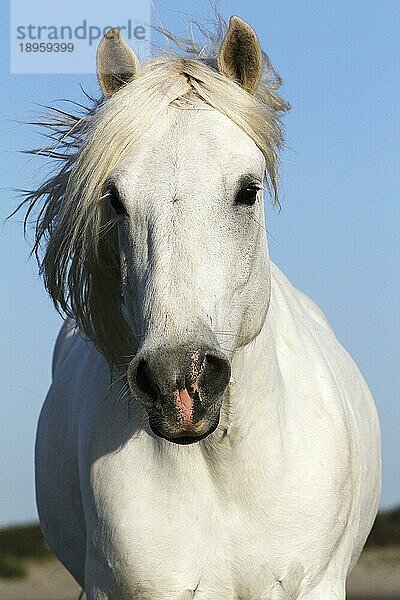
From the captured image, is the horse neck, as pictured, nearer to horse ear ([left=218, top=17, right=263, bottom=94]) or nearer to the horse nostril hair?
the horse nostril hair

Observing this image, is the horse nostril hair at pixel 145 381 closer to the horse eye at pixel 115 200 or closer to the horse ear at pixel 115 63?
the horse eye at pixel 115 200

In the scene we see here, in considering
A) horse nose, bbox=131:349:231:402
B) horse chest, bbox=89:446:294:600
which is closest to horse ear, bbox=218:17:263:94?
horse nose, bbox=131:349:231:402

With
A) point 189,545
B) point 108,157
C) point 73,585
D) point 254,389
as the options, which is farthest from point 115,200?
point 73,585

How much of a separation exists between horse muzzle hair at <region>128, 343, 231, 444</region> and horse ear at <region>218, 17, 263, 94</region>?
0.97 meters

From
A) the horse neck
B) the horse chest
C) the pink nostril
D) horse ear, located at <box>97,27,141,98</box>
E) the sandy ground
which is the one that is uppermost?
horse ear, located at <box>97,27,141,98</box>

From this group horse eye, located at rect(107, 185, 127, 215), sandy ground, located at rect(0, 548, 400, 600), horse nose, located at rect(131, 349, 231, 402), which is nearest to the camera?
horse nose, located at rect(131, 349, 231, 402)

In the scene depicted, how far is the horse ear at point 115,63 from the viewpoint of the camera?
11.0ft

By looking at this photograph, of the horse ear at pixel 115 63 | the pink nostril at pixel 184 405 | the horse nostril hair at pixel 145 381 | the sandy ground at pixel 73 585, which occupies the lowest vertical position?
the sandy ground at pixel 73 585

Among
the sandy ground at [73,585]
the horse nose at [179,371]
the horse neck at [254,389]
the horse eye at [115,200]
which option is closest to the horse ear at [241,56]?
the horse eye at [115,200]

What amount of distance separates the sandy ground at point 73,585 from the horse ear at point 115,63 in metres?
8.37

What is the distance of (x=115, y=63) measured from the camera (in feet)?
11.1

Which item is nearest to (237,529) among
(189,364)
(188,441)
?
(188,441)

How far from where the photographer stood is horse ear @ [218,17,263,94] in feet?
10.4

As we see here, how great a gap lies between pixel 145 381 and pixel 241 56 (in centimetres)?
110
